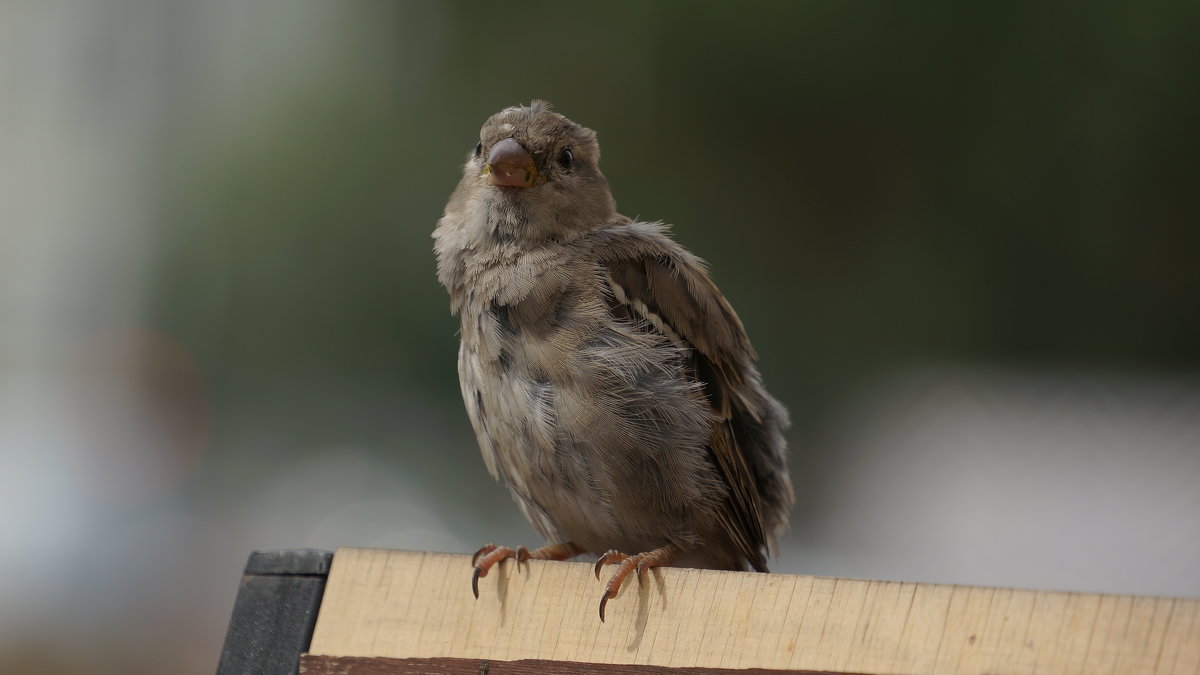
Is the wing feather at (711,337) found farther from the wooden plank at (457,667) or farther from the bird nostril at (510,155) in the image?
the wooden plank at (457,667)

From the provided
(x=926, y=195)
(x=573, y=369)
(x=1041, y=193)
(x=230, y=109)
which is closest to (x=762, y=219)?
(x=926, y=195)

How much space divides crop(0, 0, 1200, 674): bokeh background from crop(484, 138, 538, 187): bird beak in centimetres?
294

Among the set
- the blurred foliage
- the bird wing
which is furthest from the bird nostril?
the blurred foliage

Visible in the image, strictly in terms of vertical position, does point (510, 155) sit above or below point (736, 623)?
above

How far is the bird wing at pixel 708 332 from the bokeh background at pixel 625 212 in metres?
2.56

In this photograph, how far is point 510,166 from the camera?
2711 mm

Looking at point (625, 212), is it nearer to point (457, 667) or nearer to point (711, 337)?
point (711, 337)

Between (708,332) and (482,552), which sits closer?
(482,552)

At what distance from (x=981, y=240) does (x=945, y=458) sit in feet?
4.29

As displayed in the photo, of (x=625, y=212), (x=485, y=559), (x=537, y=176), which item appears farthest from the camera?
(x=625, y=212)

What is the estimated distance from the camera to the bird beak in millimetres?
2703

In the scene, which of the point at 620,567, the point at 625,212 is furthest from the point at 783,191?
the point at 620,567

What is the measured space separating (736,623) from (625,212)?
11.1 feet

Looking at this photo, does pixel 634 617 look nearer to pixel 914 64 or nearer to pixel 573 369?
pixel 573 369
